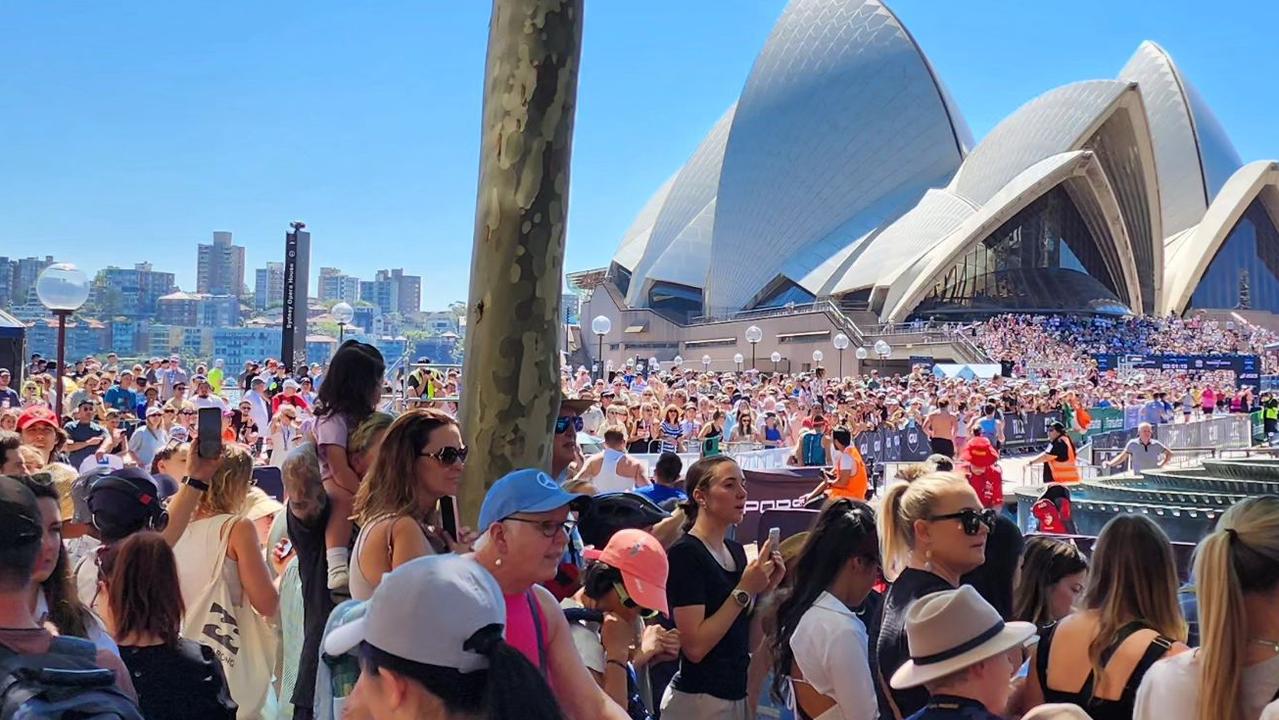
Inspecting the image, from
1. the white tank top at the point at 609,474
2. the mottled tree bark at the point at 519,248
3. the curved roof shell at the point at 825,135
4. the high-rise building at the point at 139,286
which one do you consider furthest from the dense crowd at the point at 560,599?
the high-rise building at the point at 139,286

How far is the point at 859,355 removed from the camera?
3900 cm

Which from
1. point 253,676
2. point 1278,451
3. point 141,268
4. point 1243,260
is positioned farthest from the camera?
point 141,268

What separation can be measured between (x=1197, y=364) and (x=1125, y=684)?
33.4 meters

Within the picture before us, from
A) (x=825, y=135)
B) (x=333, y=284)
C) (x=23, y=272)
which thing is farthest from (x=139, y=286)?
(x=825, y=135)

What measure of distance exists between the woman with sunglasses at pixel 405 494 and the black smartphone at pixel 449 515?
112mm

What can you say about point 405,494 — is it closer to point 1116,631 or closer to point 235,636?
point 235,636

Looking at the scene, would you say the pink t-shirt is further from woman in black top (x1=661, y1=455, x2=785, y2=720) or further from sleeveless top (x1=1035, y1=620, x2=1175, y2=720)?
sleeveless top (x1=1035, y1=620, x2=1175, y2=720)

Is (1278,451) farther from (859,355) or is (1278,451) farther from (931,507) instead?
(859,355)

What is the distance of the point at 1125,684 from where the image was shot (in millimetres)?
2438

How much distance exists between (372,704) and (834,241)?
1966 inches

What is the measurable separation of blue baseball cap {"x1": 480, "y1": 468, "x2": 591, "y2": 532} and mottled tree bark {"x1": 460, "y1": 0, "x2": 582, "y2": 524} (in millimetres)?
1016

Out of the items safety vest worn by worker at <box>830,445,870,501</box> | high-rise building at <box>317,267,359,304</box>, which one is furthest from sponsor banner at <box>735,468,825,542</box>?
high-rise building at <box>317,267,359,304</box>

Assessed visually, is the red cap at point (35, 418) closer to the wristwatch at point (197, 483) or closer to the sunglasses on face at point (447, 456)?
the wristwatch at point (197, 483)

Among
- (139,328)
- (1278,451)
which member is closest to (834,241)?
(139,328)
